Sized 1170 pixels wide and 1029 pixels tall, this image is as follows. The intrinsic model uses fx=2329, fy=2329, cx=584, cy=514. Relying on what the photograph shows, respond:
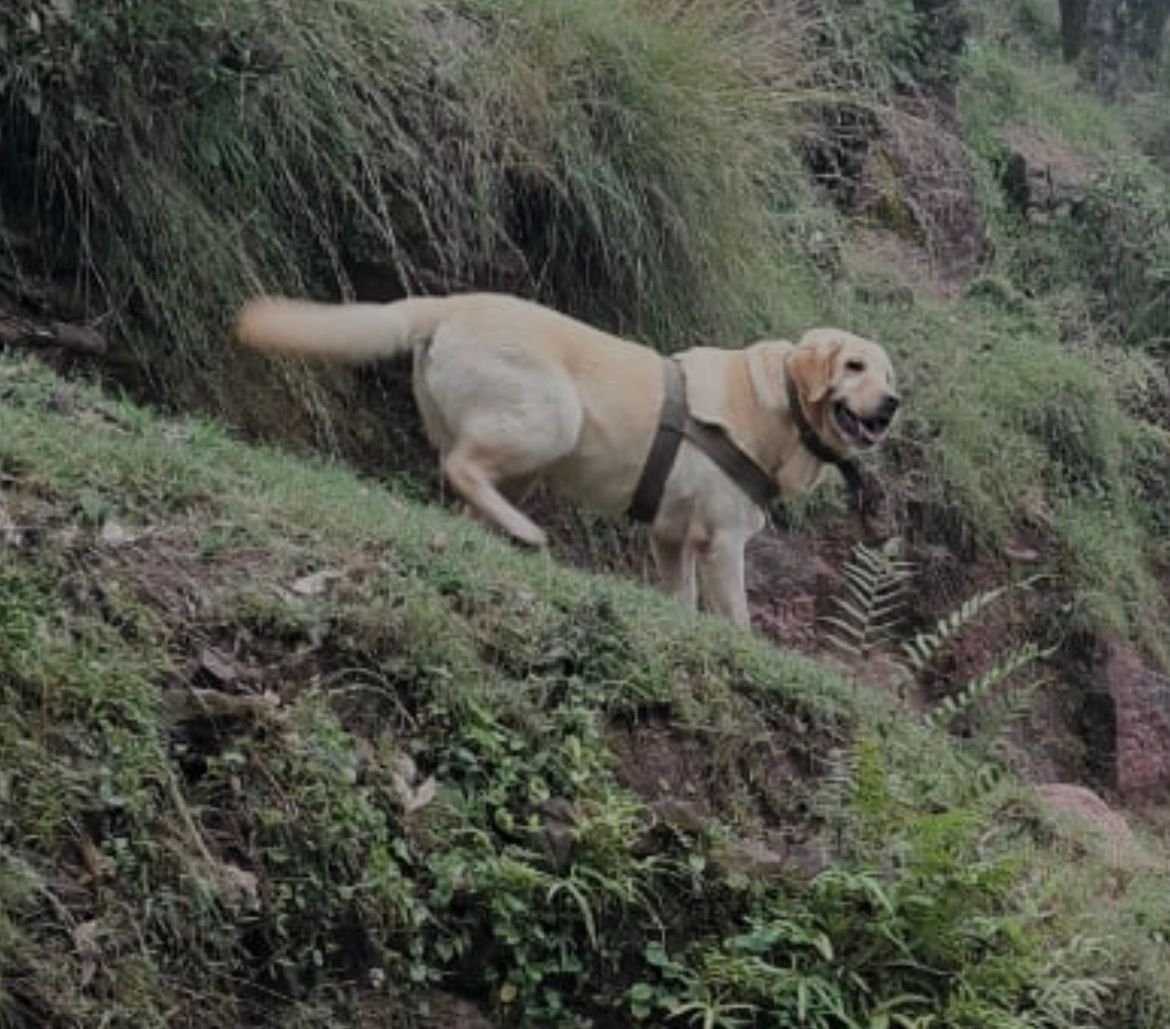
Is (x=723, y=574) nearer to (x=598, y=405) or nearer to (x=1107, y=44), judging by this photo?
(x=598, y=405)

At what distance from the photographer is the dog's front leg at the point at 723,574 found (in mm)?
7652

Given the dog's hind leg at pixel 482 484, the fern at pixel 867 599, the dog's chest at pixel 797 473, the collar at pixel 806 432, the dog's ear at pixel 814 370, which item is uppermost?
the dog's ear at pixel 814 370

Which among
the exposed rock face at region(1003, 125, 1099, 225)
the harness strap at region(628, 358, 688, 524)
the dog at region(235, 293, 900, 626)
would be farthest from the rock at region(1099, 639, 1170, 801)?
the exposed rock face at region(1003, 125, 1099, 225)

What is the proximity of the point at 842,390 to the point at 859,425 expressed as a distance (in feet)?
0.45

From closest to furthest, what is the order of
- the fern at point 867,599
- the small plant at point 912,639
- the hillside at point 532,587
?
the hillside at point 532,587 < the small plant at point 912,639 < the fern at point 867,599

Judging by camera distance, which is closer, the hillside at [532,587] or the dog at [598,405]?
the hillside at [532,587]

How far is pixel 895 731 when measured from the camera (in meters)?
6.57

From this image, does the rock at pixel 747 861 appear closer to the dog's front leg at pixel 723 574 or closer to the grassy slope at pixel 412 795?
the grassy slope at pixel 412 795

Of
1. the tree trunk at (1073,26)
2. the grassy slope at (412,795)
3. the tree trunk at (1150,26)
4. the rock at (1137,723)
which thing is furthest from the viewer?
the tree trunk at (1150,26)

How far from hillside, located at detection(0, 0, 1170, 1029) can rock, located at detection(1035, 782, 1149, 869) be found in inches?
1.5

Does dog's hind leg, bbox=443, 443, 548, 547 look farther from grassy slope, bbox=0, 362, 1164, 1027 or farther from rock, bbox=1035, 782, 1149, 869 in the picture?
rock, bbox=1035, 782, 1149, 869

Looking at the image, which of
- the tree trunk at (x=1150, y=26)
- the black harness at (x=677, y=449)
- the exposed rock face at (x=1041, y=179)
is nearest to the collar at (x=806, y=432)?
the black harness at (x=677, y=449)

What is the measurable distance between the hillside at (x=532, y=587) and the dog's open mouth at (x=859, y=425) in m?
0.55

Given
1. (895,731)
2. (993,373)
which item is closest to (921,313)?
(993,373)
